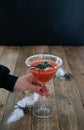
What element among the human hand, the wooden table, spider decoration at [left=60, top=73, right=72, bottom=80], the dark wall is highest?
the human hand

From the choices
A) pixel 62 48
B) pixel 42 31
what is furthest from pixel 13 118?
pixel 42 31

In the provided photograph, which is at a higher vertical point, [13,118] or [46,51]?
[13,118]

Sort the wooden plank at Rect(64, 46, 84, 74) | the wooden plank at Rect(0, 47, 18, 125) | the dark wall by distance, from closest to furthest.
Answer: the wooden plank at Rect(0, 47, 18, 125), the wooden plank at Rect(64, 46, 84, 74), the dark wall

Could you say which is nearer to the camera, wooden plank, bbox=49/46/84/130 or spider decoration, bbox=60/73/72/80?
wooden plank, bbox=49/46/84/130

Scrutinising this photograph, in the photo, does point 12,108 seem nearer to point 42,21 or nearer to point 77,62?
point 77,62

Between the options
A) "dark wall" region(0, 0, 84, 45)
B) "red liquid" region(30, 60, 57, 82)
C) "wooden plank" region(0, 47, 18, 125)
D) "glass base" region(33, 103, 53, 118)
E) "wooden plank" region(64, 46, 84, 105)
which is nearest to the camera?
"red liquid" region(30, 60, 57, 82)

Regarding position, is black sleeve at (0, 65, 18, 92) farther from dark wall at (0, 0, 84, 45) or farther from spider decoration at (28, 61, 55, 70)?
dark wall at (0, 0, 84, 45)

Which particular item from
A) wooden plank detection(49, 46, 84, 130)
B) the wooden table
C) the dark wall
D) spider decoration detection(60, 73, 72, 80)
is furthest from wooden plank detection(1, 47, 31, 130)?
the dark wall

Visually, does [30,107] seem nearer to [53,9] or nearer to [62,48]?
[62,48]
